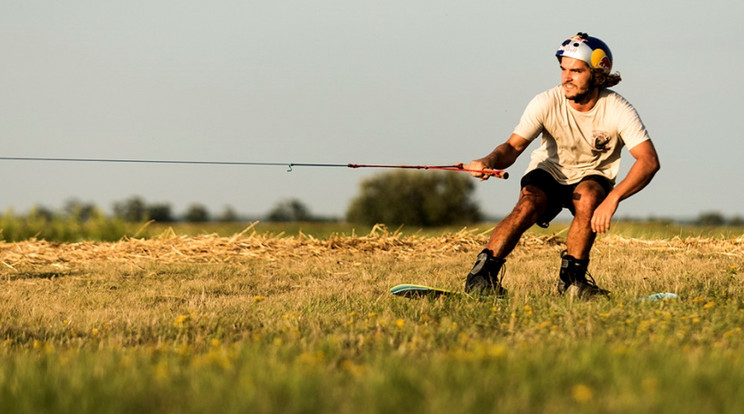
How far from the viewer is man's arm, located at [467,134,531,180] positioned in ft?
21.5

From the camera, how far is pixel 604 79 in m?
6.86

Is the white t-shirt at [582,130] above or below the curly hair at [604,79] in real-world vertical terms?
below

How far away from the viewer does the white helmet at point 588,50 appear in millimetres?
6645

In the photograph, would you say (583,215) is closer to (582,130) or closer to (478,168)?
(582,130)

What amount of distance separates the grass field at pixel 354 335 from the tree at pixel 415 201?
131 inches

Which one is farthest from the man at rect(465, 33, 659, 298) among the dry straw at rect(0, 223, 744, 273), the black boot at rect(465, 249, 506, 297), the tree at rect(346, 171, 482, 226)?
the tree at rect(346, 171, 482, 226)

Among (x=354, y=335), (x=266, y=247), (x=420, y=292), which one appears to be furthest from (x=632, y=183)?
(x=266, y=247)

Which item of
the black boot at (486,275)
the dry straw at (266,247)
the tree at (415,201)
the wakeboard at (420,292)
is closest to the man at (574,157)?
the black boot at (486,275)

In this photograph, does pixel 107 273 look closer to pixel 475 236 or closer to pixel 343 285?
pixel 343 285

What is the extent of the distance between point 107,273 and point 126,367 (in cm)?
649

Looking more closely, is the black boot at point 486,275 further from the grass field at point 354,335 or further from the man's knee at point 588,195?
the man's knee at point 588,195

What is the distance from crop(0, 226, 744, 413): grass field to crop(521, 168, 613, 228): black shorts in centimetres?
73

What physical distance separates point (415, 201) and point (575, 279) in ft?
28.8

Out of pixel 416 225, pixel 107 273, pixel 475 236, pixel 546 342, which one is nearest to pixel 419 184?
pixel 416 225
